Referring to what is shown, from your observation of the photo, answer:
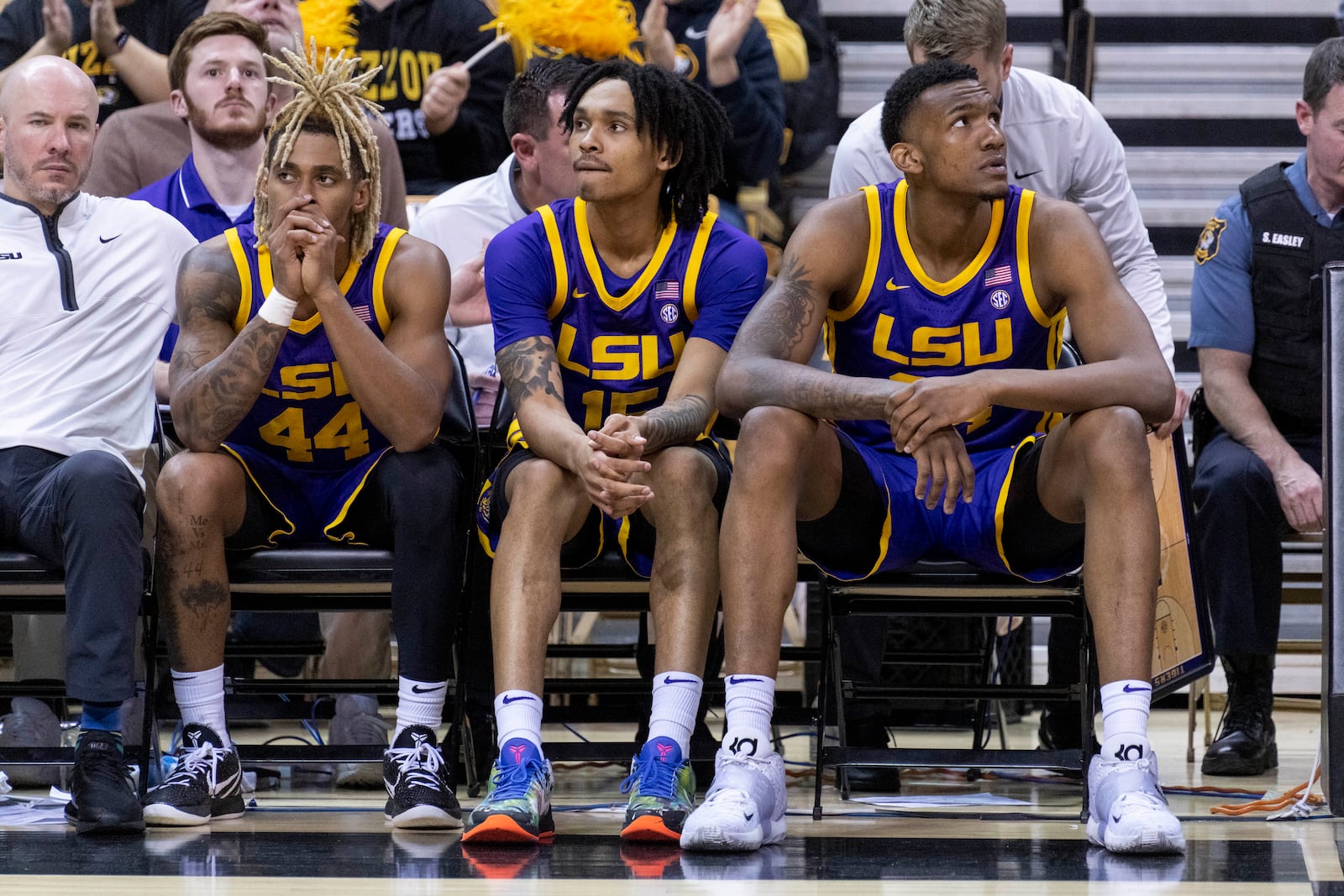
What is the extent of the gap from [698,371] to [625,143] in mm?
467

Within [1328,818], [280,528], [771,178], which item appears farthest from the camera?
[771,178]

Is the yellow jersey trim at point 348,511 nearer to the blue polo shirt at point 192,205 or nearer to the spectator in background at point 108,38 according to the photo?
the blue polo shirt at point 192,205

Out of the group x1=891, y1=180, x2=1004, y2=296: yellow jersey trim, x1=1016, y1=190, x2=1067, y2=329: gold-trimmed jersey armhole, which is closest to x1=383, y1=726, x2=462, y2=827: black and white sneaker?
x1=891, y1=180, x2=1004, y2=296: yellow jersey trim

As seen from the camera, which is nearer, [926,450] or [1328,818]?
[926,450]

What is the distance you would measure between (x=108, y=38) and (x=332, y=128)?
248 cm

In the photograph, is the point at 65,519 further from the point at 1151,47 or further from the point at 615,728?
the point at 1151,47

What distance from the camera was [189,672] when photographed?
314 cm

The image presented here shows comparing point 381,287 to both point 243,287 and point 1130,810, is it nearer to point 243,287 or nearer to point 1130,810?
point 243,287

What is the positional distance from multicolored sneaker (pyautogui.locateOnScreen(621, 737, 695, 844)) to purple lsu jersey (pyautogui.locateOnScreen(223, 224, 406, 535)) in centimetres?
82

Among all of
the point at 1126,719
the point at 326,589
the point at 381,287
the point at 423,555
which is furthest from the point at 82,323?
the point at 1126,719

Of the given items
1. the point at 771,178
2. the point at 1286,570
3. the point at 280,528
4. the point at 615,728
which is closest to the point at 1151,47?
the point at 771,178

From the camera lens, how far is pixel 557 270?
10.7ft

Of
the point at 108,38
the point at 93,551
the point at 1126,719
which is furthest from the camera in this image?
the point at 108,38

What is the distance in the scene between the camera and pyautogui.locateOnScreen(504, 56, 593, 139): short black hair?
4133mm
